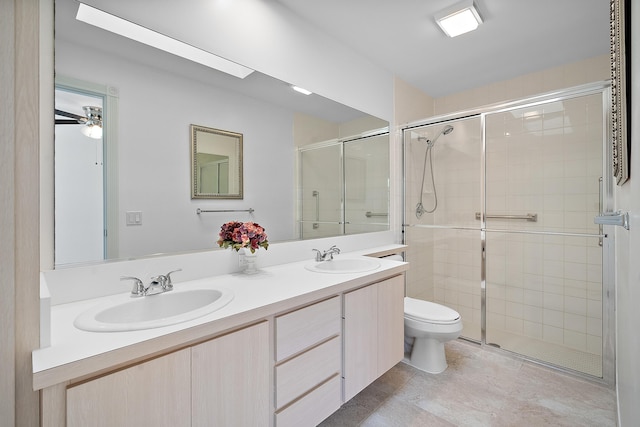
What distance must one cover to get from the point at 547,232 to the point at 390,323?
1677mm

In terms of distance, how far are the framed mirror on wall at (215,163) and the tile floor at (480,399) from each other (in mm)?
1383

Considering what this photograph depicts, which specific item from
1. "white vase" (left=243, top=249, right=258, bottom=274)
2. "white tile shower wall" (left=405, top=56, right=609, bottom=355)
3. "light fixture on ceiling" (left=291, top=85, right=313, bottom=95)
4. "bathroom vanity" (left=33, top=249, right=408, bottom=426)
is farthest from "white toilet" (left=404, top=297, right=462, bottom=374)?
"light fixture on ceiling" (left=291, top=85, right=313, bottom=95)

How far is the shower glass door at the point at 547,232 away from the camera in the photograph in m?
2.29

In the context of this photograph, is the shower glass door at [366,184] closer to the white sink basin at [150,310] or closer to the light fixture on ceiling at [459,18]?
the light fixture on ceiling at [459,18]

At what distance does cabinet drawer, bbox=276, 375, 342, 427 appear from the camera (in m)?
1.27

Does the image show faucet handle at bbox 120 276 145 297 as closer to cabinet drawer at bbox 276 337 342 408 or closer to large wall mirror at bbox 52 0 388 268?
large wall mirror at bbox 52 0 388 268

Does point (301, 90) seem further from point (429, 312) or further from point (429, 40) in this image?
point (429, 312)

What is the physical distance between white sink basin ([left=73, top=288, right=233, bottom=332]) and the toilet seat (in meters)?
1.41

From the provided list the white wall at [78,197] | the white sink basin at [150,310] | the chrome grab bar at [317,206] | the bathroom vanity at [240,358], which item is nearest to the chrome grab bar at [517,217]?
the bathroom vanity at [240,358]

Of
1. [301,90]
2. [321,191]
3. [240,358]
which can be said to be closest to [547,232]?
[321,191]

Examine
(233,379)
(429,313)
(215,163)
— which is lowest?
(429,313)

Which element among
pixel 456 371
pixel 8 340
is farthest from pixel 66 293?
pixel 456 371

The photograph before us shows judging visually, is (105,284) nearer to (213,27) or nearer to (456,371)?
(213,27)

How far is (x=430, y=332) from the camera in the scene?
205cm
